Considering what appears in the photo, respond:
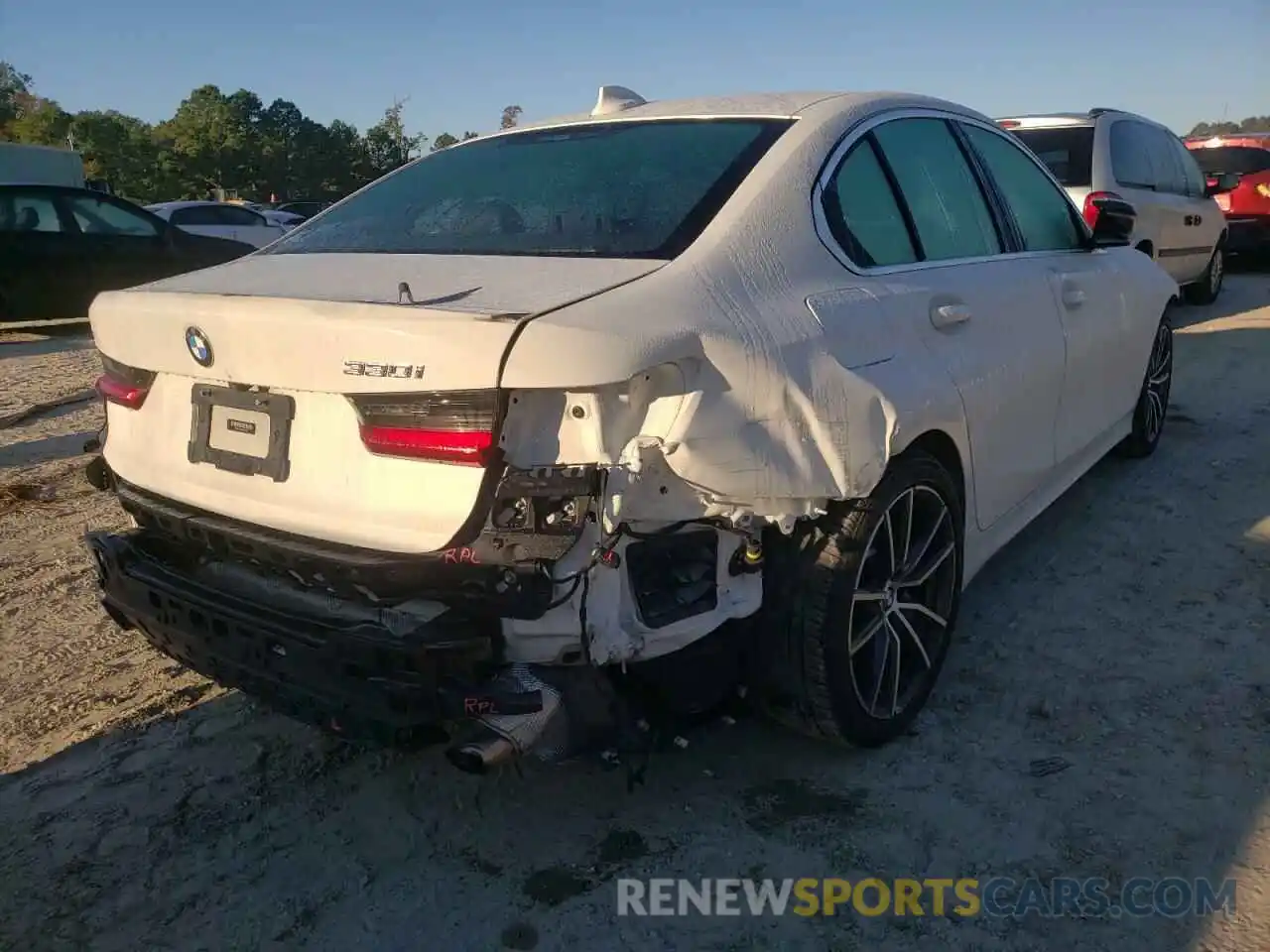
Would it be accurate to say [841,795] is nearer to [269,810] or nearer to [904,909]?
[904,909]

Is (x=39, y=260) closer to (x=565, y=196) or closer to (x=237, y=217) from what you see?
(x=237, y=217)

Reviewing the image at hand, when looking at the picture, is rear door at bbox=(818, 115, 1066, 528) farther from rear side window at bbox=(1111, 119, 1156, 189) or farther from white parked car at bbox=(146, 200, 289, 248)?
white parked car at bbox=(146, 200, 289, 248)

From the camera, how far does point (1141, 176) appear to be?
8.25m

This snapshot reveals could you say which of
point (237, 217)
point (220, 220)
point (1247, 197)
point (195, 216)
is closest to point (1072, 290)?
point (1247, 197)

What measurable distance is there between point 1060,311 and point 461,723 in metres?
2.72

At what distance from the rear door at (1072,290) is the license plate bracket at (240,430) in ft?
8.44

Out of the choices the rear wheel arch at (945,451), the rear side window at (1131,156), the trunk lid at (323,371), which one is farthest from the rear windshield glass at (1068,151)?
the trunk lid at (323,371)

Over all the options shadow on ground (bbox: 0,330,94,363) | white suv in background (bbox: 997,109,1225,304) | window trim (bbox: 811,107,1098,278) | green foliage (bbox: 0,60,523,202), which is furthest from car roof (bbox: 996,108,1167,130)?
green foliage (bbox: 0,60,523,202)

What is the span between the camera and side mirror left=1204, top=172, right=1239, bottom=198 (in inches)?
363

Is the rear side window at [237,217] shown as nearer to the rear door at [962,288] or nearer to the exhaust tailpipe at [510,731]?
the rear door at [962,288]

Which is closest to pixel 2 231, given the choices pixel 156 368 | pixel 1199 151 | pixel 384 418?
pixel 156 368

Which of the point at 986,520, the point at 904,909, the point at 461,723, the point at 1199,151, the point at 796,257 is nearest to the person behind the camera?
the point at 461,723

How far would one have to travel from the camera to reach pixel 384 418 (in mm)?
2059

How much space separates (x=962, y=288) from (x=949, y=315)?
0.74 feet
